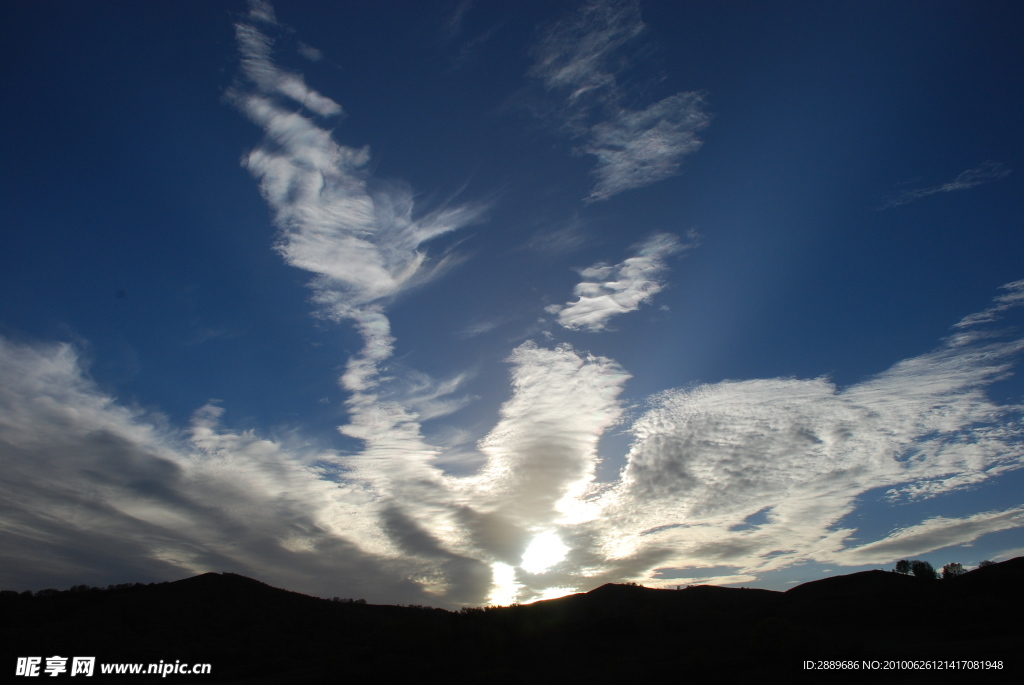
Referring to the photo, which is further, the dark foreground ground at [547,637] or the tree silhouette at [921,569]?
the tree silhouette at [921,569]

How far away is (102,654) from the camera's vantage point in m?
37.9

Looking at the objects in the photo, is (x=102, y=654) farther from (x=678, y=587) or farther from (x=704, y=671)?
(x=678, y=587)

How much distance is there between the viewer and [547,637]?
42406 millimetres

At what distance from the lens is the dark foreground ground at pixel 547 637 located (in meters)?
27.2

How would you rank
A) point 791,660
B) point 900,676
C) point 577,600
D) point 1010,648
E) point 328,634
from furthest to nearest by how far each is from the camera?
point 577,600, point 328,634, point 791,660, point 1010,648, point 900,676

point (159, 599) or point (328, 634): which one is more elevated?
point (159, 599)

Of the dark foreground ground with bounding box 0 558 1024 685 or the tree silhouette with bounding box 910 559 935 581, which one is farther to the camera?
the tree silhouette with bounding box 910 559 935 581

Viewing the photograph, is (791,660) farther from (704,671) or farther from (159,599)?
(159,599)

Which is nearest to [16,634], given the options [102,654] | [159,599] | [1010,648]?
[102,654]

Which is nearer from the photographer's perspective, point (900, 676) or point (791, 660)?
point (900, 676)

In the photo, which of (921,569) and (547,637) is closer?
(547,637)

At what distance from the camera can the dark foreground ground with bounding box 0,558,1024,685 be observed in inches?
1070

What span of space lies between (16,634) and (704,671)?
2041 inches

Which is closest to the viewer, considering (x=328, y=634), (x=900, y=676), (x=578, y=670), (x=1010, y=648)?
(x=900, y=676)
